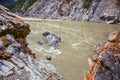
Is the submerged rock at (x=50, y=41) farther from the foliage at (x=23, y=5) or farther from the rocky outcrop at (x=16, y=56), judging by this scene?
the foliage at (x=23, y=5)

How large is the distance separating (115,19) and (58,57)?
97.8 feet

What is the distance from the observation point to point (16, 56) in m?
13.4

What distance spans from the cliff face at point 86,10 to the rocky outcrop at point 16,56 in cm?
3517

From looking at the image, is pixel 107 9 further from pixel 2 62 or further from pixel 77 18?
pixel 2 62

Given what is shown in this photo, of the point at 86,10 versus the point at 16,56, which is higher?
the point at 16,56

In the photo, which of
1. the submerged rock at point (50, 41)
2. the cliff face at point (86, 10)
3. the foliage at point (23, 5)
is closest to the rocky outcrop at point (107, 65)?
the submerged rock at point (50, 41)

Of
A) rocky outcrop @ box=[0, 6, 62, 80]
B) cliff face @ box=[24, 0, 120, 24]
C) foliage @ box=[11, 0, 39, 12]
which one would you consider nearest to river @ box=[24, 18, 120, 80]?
rocky outcrop @ box=[0, 6, 62, 80]

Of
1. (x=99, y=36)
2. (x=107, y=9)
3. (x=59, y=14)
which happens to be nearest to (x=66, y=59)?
(x=99, y=36)

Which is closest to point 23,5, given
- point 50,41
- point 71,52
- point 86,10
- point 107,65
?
point 86,10

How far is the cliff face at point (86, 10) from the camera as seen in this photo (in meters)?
51.6

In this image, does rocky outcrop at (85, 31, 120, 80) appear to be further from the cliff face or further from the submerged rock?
the cliff face

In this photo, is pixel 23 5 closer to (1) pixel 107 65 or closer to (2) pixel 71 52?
(2) pixel 71 52

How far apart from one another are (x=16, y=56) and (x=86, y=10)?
47.5 meters

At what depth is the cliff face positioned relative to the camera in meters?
51.6
